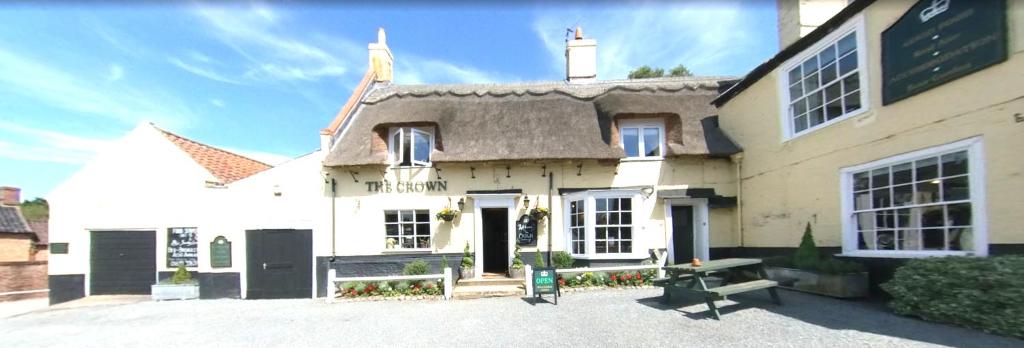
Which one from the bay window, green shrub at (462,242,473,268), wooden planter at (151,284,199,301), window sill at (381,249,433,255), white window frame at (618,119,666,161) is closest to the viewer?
wooden planter at (151,284,199,301)

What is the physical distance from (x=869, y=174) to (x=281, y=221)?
12.8m

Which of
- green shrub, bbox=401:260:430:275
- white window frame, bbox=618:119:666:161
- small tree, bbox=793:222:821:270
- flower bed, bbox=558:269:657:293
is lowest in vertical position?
flower bed, bbox=558:269:657:293

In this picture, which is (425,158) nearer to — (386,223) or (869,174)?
(386,223)

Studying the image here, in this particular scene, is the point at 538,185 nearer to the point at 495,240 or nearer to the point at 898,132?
the point at 495,240

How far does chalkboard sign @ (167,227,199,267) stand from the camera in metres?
10.7

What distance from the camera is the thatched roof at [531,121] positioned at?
35.2ft

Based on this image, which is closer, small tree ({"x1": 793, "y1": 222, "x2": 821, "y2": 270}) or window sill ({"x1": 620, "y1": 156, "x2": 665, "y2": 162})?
small tree ({"x1": 793, "y1": 222, "x2": 821, "y2": 270})

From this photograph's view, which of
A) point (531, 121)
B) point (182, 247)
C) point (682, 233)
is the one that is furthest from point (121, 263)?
point (682, 233)

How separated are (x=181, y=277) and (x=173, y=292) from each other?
1.24 feet

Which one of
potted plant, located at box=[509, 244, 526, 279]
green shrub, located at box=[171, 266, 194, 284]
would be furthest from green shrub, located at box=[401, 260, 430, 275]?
green shrub, located at box=[171, 266, 194, 284]

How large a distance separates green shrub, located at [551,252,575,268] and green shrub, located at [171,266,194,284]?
30.6 ft

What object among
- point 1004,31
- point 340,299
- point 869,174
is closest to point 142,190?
point 340,299

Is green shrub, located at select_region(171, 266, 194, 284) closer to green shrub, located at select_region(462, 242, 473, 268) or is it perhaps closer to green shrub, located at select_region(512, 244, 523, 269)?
green shrub, located at select_region(462, 242, 473, 268)

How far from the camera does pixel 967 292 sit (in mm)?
5047
